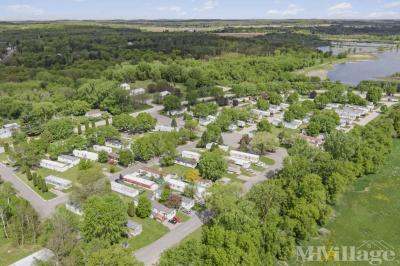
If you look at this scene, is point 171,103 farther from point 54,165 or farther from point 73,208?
point 73,208

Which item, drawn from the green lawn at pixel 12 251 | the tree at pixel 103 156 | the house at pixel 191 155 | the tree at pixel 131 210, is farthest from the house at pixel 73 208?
the house at pixel 191 155

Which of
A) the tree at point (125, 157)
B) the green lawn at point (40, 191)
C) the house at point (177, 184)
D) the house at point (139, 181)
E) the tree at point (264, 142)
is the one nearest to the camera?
the green lawn at point (40, 191)

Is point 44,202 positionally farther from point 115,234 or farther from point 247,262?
point 247,262

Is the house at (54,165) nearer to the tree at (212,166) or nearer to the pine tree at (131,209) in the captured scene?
the pine tree at (131,209)

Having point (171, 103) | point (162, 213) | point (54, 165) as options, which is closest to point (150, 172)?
point (162, 213)

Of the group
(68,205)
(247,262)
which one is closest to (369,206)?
(247,262)

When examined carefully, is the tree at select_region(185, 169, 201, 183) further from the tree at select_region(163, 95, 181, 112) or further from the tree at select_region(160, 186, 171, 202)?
the tree at select_region(163, 95, 181, 112)

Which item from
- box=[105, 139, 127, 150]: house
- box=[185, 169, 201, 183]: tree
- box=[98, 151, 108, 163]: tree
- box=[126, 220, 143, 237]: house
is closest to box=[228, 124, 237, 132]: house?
box=[105, 139, 127, 150]: house
